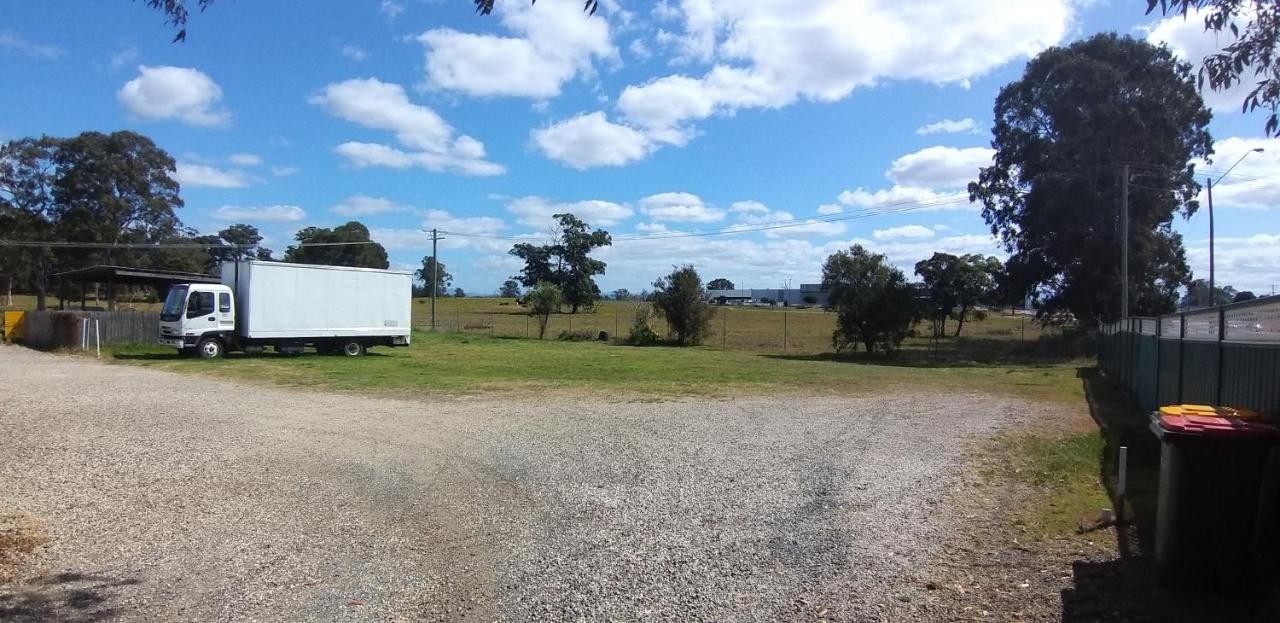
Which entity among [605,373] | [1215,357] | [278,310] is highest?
[1215,357]

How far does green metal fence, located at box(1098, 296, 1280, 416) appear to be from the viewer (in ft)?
21.2

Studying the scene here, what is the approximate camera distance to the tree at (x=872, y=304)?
34438 millimetres

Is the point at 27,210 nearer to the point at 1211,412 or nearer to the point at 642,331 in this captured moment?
the point at 642,331

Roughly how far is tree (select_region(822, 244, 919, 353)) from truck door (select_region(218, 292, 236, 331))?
23206 millimetres

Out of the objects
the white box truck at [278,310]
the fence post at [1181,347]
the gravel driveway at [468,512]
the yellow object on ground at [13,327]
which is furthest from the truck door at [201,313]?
the fence post at [1181,347]

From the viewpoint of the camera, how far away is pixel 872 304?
113 ft

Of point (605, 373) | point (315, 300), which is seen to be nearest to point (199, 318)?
point (315, 300)

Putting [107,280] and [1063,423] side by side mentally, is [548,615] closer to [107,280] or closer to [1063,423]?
[1063,423]

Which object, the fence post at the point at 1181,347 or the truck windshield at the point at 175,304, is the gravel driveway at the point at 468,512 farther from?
the truck windshield at the point at 175,304

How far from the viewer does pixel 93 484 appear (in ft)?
26.3

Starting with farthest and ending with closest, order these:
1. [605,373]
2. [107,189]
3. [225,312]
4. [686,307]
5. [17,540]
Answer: [107,189] < [686,307] < [225,312] < [605,373] < [17,540]

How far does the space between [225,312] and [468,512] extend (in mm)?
23062

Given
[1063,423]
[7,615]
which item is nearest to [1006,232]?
[1063,423]

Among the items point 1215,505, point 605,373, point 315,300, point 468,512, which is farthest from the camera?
point 315,300
